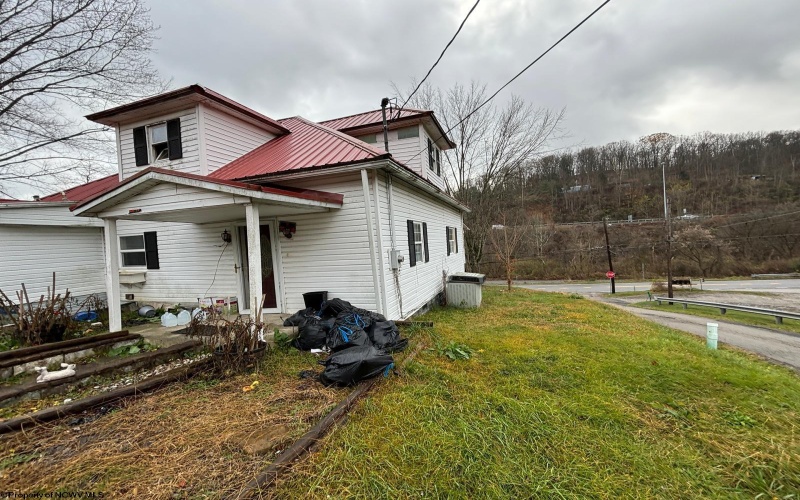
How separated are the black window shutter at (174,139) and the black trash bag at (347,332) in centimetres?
575

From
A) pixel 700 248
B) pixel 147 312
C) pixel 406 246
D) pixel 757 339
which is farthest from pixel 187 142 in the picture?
pixel 700 248

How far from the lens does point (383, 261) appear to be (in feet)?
19.9

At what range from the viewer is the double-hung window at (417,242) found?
25.0ft

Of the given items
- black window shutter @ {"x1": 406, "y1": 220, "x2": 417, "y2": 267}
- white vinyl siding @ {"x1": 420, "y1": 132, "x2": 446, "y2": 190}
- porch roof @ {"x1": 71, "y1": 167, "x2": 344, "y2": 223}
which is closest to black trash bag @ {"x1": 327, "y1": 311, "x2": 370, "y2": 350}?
porch roof @ {"x1": 71, "y1": 167, "x2": 344, "y2": 223}

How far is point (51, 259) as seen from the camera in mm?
8672

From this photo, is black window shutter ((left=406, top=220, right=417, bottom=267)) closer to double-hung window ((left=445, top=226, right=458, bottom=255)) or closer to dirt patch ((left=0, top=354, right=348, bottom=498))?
dirt patch ((left=0, top=354, right=348, bottom=498))

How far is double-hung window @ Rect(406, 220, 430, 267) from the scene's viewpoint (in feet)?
25.0

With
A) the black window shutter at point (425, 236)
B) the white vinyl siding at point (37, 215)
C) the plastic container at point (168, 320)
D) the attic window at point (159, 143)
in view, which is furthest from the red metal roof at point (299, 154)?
the white vinyl siding at point (37, 215)

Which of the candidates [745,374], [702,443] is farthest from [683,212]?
[702,443]

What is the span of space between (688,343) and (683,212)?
47783mm

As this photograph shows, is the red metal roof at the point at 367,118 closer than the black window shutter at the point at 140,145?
No

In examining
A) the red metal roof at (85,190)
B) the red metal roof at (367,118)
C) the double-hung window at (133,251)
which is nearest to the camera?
the double-hung window at (133,251)

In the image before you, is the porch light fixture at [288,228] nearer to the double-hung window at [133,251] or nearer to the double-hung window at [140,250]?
the double-hung window at [140,250]

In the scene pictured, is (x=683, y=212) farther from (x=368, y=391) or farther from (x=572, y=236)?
(x=368, y=391)
